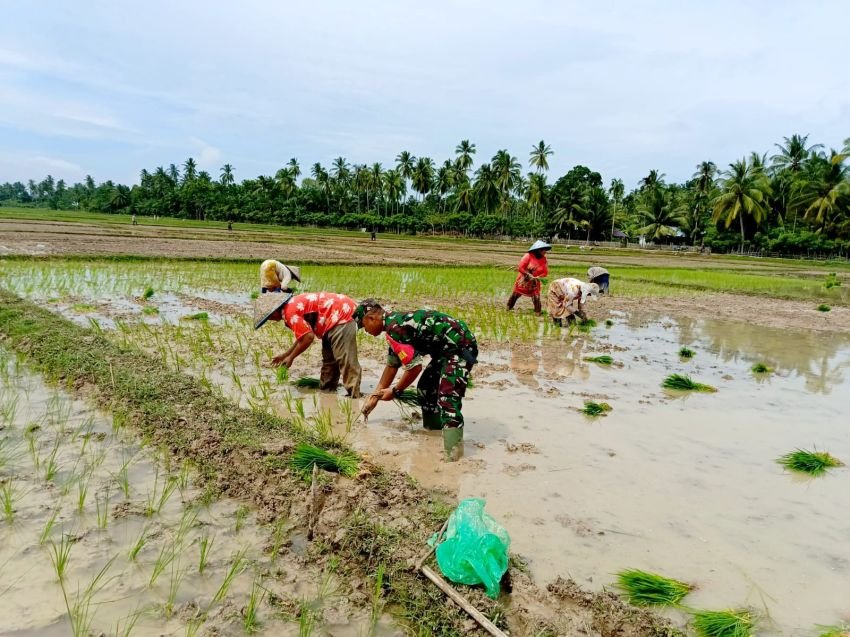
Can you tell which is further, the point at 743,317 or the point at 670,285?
the point at 670,285

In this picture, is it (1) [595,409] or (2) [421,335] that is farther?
(1) [595,409]

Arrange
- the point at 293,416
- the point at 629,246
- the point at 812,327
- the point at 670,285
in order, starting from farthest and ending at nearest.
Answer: the point at 629,246, the point at 670,285, the point at 812,327, the point at 293,416

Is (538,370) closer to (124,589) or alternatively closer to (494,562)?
(494,562)

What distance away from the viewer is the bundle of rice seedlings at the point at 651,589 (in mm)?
2168

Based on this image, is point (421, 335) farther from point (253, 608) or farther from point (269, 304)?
point (253, 608)

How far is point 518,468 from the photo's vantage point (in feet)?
11.1

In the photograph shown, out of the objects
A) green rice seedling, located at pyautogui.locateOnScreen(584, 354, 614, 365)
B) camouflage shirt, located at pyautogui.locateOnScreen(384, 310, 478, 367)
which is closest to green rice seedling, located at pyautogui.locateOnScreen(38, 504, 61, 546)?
camouflage shirt, located at pyautogui.locateOnScreen(384, 310, 478, 367)

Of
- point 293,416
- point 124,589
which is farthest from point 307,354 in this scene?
point 124,589

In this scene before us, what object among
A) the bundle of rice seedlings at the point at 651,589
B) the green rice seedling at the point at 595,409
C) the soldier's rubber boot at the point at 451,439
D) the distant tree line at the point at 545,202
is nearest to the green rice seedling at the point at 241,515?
the soldier's rubber boot at the point at 451,439

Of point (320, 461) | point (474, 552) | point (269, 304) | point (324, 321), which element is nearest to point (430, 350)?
point (320, 461)

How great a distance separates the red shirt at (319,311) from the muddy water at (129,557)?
1540 millimetres

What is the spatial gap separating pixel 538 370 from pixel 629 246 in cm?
4420

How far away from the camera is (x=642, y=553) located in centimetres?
254

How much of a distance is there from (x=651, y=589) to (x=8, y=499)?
2925 mm
